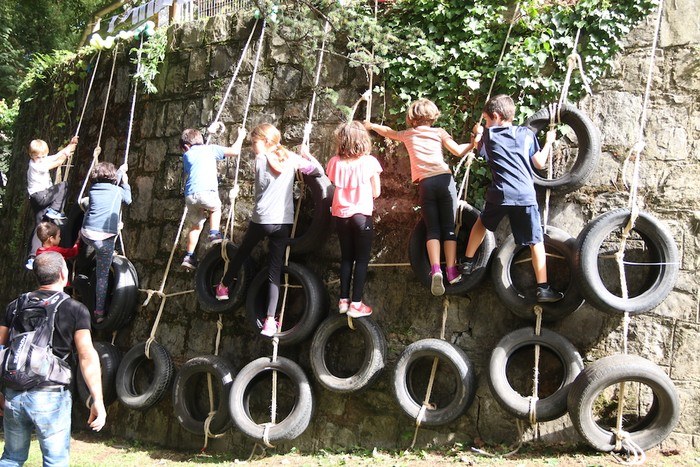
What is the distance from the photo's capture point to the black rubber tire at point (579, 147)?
491cm

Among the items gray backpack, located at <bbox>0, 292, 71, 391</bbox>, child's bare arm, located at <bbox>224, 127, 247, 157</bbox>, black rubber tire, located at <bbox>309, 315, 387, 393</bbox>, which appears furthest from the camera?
child's bare arm, located at <bbox>224, 127, 247, 157</bbox>

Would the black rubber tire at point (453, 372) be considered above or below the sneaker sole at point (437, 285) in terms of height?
below

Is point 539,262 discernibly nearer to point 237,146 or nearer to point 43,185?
point 237,146

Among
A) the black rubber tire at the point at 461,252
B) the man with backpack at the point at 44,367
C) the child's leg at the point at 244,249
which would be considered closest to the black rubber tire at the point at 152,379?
the child's leg at the point at 244,249

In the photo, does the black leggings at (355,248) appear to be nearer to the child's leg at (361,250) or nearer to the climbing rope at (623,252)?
the child's leg at (361,250)

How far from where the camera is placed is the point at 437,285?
16.2 ft

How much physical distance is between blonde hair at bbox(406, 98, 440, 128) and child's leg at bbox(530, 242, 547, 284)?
1256 mm

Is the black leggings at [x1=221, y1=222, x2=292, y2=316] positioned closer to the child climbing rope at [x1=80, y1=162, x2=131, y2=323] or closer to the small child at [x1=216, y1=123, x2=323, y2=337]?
the small child at [x1=216, y1=123, x2=323, y2=337]

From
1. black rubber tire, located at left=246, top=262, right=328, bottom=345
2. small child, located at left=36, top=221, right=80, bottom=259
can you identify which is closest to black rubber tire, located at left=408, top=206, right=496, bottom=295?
black rubber tire, located at left=246, top=262, right=328, bottom=345

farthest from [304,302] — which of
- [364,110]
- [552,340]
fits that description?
[552,340]

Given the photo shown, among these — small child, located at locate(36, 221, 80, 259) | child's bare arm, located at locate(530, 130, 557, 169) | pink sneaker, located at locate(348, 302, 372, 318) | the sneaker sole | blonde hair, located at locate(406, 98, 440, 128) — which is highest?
blonde hair, located at locate(406, 98, 440, 128)

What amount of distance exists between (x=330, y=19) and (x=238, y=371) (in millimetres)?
3143

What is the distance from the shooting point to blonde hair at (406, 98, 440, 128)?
516 cm

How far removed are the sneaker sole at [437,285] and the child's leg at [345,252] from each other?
2.16 feet
